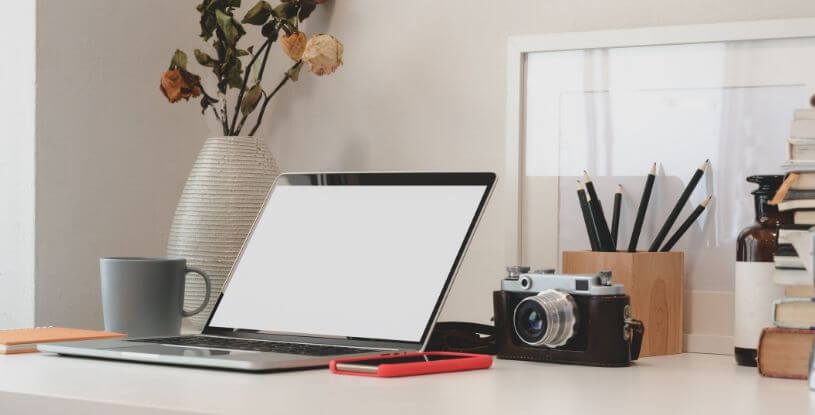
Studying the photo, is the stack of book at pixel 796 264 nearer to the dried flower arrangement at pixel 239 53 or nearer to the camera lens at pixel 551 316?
the camera lens at pixel 551 316

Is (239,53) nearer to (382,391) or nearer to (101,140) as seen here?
(101,140)

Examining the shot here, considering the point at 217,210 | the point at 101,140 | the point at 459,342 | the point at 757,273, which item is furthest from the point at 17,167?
the point at 757,273

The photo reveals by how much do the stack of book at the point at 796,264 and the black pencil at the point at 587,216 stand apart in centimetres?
25

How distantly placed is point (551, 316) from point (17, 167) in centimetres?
65

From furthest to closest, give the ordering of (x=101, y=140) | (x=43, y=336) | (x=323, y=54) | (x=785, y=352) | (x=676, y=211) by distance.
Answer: (x=101, y=140) < (x=323, y=54) < (x=676, y=211) < (x=43, y=336) < (x=785, y=352)

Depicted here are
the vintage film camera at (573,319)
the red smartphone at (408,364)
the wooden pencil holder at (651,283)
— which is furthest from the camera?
the wooden pencil holder at (651,283)

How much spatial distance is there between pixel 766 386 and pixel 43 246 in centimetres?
79

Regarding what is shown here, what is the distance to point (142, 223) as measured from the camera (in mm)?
1308

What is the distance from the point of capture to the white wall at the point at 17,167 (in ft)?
3.80

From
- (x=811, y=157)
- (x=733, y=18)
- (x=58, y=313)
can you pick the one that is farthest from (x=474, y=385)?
(x=58, y=313)

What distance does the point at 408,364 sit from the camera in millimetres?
761

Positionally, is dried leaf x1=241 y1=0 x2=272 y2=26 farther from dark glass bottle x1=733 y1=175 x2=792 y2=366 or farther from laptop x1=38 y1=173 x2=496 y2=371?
dark glass bottle x1=733 y1=175 x2=792 y2=366

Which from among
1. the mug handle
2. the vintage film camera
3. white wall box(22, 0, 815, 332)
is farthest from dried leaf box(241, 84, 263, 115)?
the vintage film camera

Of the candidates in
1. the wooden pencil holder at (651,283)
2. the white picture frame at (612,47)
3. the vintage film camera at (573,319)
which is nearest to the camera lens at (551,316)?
the vintage film camera at (573,319)
